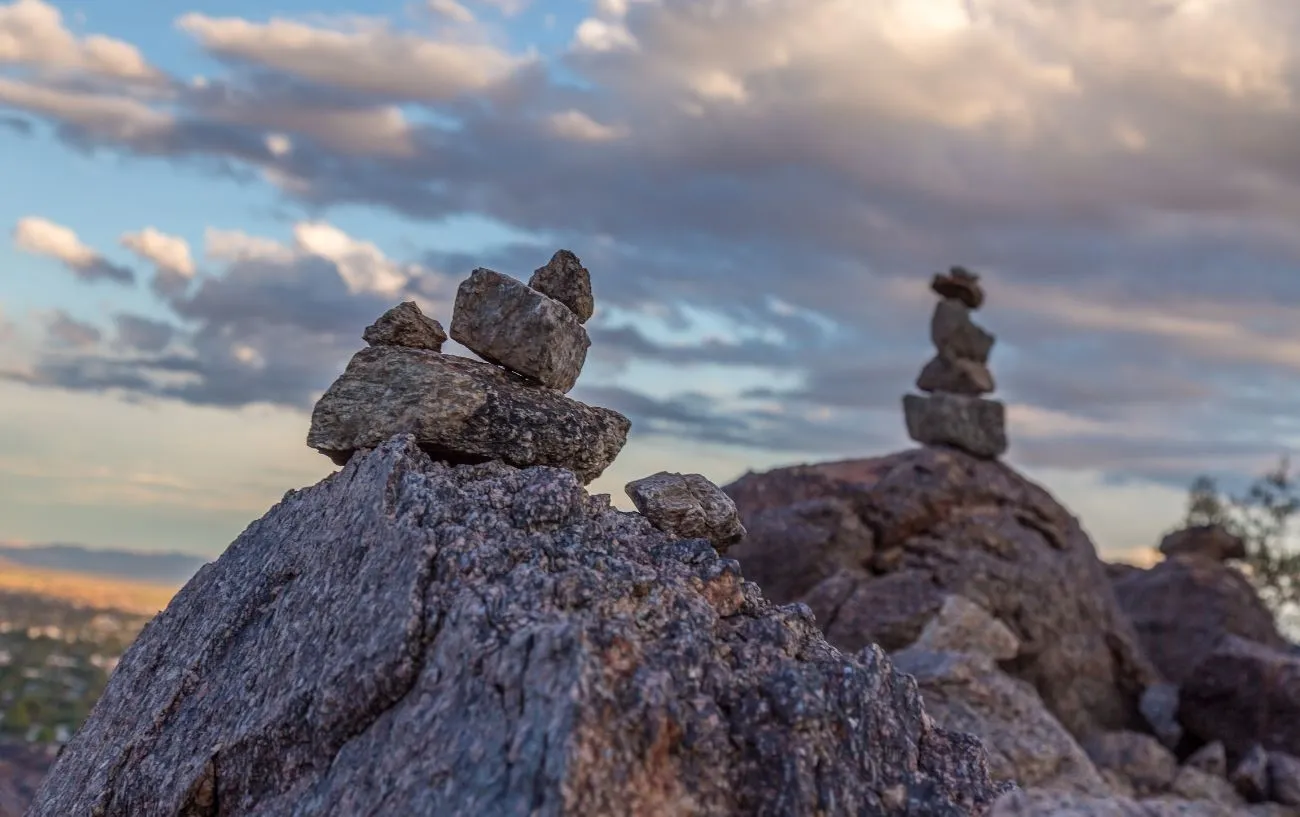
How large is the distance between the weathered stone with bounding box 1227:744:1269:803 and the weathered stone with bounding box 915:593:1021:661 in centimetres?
624

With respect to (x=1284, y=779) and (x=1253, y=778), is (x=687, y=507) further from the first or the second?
(x=1284, y=779)

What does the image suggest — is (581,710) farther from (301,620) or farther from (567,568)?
(301,620)

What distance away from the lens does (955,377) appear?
35.9 metres

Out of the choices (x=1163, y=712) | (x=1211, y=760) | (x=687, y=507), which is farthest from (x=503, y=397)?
(x=1163, y=712)

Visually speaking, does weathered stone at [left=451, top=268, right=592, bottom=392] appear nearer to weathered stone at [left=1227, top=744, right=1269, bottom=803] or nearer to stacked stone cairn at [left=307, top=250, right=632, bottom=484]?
stacked stone cairn at [left=307, top=250, right=632, bottom=484]

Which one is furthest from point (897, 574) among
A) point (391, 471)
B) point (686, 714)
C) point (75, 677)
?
point (75, 677)

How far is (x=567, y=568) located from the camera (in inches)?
450

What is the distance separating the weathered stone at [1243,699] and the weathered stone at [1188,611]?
21.3 feet

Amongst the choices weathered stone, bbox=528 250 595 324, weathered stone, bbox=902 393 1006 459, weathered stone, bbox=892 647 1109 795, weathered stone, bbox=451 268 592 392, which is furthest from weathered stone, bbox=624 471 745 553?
weathered stone, bbox=902 393 1006 459

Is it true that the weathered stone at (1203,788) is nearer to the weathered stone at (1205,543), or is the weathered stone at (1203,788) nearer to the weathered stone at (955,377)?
the weathered stone at (955,377)

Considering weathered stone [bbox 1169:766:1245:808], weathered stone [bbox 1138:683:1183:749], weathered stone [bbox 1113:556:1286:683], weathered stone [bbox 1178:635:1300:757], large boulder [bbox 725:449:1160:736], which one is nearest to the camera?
weathered stone [bbox 1169:766:1245:808]

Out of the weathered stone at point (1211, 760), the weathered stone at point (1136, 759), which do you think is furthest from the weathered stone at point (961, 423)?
the weathered stone at point (1211, 760)

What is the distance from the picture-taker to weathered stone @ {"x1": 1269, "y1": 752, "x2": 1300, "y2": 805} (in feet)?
94.1

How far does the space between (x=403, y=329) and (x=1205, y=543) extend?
4016cm
